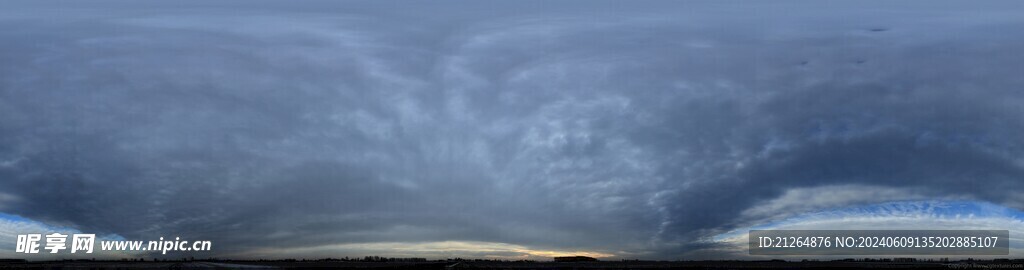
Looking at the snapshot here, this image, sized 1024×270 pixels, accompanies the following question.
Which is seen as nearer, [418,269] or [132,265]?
[418,269]

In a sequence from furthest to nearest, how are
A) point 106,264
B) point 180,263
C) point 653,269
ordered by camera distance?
point 653,269
point 106,264
point 180,263

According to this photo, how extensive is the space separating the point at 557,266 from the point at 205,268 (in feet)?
174

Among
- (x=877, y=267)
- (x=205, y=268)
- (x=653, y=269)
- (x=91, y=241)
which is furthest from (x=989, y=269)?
(x=91, y=241)

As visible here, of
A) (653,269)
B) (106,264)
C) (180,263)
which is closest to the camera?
(180,263)

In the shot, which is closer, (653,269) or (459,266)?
(459,266)

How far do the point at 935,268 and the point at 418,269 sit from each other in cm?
7376

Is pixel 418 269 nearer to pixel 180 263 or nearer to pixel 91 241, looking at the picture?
pixel 180 263

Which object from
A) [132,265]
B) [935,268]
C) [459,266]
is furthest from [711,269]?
[132,265]

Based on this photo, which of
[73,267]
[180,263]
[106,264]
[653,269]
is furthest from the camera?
[653,269]

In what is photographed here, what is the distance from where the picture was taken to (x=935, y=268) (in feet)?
364

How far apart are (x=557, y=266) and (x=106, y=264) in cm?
6517

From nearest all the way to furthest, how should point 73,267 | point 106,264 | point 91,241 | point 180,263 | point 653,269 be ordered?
point 91,241 < point 180,263 < point 73,267 < point 106,264 < point 653,269

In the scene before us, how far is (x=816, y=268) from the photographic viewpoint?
385 ft

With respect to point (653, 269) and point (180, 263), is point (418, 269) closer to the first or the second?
point (180, 263)
